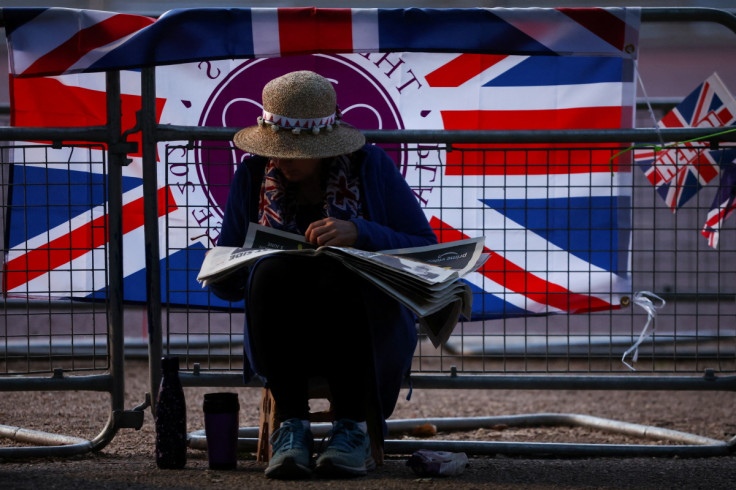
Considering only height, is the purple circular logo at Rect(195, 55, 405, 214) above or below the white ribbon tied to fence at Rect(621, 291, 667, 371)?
above

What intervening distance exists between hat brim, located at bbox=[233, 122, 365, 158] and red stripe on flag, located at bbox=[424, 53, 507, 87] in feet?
2.91

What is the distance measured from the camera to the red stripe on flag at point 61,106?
142 inches

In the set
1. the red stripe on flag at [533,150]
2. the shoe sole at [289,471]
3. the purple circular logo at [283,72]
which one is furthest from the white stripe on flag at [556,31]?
the shoe sole at [289,471]

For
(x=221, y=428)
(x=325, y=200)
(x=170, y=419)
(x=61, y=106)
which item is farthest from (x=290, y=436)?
(x=61, y=106)

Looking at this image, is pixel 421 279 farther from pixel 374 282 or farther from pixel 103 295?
pixel 103 295

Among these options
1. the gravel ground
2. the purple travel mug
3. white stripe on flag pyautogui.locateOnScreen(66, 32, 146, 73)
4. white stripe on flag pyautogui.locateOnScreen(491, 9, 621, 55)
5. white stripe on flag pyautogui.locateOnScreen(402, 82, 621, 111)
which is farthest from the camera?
white stripe on flag pyautogui.locateOnScreen(402, 82, 621, 111)

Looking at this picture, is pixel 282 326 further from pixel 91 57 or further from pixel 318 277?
pixel 91 57

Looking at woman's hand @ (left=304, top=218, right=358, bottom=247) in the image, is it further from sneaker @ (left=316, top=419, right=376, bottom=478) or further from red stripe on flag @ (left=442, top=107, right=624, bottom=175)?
red stripe on flag @ (left=442, top=107, right=624, bottom=175)

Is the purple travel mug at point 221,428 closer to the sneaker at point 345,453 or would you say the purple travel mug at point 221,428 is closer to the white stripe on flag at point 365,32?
the sneaker at point 345,453

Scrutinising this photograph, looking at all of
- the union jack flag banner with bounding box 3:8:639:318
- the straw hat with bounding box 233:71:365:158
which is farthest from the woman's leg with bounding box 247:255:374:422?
the union jack flag banner with bounding box 3:8:639:318

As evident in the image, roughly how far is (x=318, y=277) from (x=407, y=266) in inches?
10.4

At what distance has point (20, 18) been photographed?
322 cm

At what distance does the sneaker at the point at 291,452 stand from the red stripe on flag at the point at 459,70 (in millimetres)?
1640

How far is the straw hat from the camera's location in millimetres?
2879
